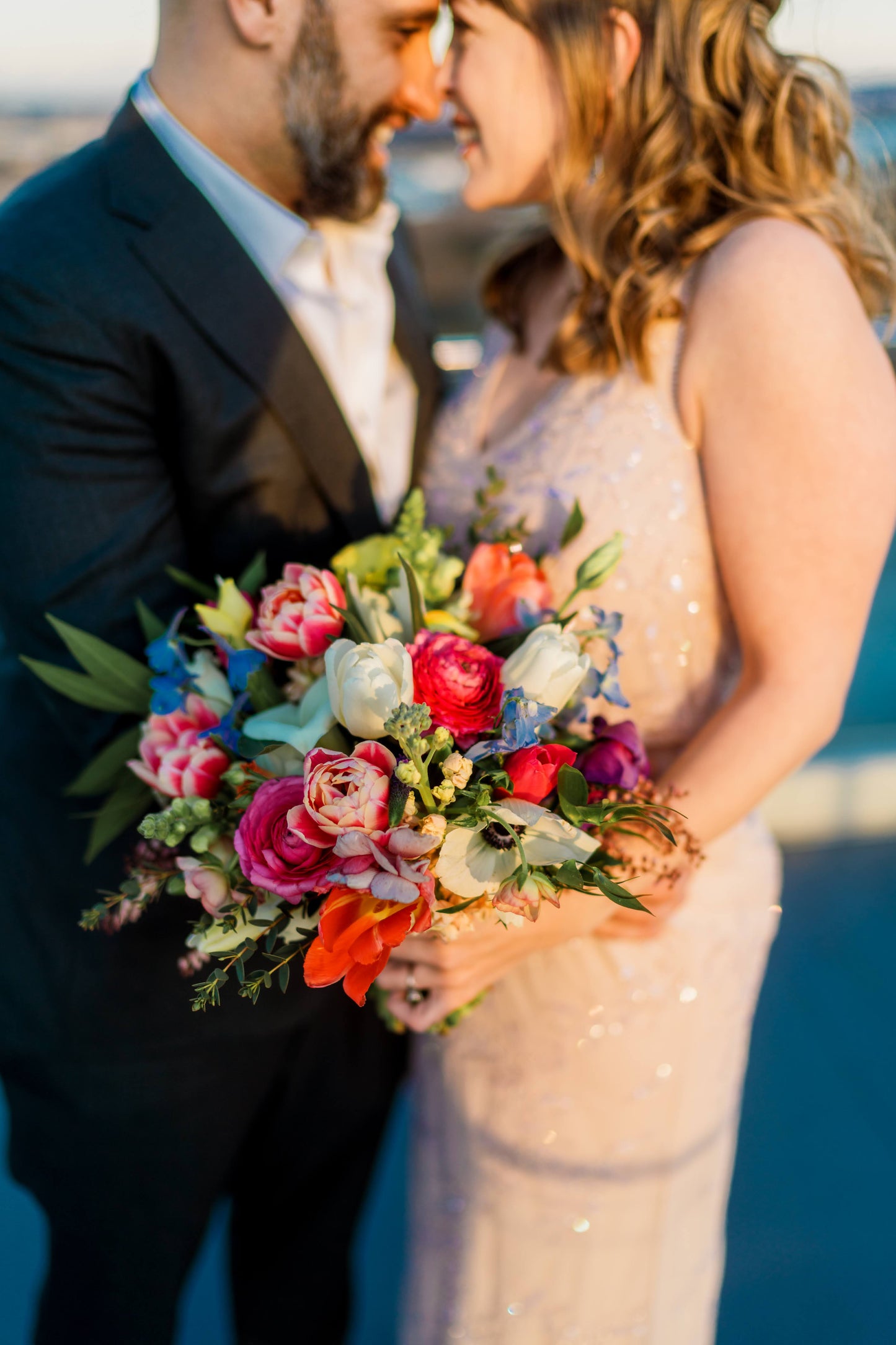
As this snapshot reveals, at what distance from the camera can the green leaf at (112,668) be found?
3.97ft

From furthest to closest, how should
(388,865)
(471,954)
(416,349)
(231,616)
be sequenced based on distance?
(416,349) < (471,954) < (231,616) < (388,865)

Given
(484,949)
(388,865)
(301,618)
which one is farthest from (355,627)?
(484,949)

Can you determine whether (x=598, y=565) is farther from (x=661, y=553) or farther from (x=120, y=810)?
(x=120, y=810)

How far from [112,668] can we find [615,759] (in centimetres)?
65

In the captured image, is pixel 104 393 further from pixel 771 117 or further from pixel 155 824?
pixel 771 117

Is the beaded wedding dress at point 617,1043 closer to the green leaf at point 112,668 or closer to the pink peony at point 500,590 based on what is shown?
the pink peony at point 500,590

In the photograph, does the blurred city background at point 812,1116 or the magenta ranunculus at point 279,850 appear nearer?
the magenta ranunculus at point 279,850

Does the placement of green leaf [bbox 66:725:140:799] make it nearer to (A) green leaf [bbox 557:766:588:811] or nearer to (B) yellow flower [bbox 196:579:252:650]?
(B) yellow flower [bbox 196:579:252:650]

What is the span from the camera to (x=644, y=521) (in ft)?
4.57

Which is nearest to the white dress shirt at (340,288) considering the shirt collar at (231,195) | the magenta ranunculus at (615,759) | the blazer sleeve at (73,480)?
the shirt collar at (231,195)

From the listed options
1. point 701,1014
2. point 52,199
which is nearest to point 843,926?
point 701,1014

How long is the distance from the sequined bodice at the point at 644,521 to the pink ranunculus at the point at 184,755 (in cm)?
60

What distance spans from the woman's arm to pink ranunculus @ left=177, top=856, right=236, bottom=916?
1.18 feet

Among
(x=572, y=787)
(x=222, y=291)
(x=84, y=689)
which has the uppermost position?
(x=222, y=291)
